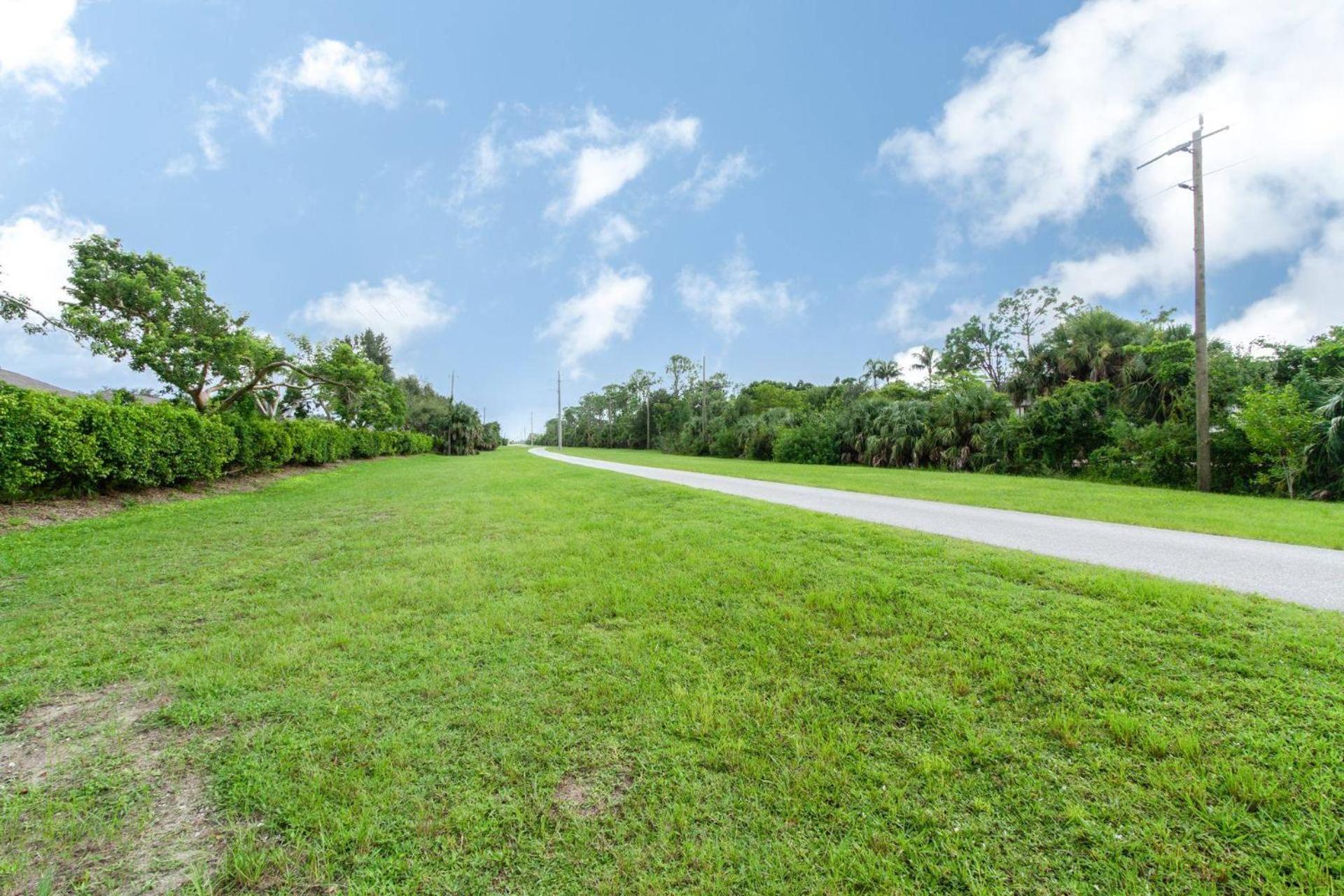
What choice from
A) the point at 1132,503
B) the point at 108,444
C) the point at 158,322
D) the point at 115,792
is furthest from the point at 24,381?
the point at 1132,503

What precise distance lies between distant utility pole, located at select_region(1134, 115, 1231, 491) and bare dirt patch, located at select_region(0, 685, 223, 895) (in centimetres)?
1729

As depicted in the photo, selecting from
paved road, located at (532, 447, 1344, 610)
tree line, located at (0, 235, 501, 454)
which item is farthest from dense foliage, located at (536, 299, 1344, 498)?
tree line, located at (0, 235, 501, 454)

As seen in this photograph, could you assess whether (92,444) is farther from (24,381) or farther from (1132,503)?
(24,381)

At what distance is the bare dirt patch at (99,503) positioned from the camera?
7262 mm

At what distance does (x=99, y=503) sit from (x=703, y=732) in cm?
1216

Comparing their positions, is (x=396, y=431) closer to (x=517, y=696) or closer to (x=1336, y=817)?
(x=517, y=696)

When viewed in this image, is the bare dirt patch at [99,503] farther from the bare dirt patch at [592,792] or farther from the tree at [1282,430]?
the tree at [1282,430]

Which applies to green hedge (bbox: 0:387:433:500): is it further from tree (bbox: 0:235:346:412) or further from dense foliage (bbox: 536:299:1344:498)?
dense foliage (bbox: 536:299:1344:498)

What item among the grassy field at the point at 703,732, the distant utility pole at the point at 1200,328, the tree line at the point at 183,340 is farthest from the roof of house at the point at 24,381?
the distant utility pole at the point at 1200,328

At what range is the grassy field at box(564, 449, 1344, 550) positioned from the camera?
6254mm

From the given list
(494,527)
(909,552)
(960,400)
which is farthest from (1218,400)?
(494,527)

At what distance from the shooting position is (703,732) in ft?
7.70

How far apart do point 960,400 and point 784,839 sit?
69.6ft

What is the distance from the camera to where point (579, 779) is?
2072mm
